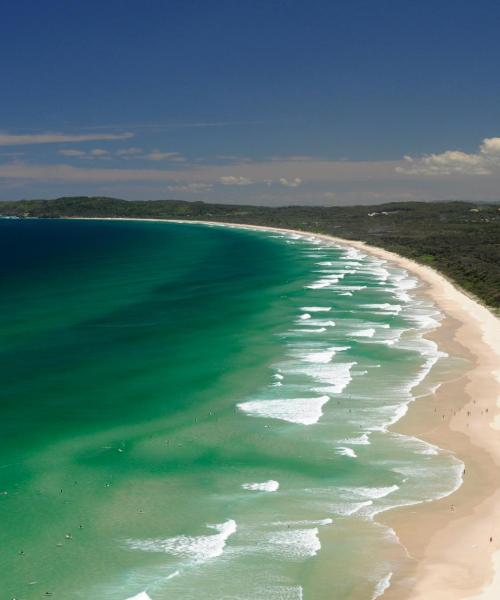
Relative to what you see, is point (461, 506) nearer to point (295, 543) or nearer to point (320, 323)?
point (295, 543)

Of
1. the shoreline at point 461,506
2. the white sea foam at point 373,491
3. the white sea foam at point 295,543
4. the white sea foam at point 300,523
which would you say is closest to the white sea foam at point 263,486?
the white sea foam at point 300,523

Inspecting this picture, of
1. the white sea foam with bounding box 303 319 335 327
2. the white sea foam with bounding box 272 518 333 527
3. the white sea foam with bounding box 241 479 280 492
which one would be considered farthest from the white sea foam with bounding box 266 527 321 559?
the white sea foam with bounding box 303 319 335 327

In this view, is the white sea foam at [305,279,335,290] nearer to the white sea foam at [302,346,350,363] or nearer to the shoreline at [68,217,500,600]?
the shoreline at [68,217,500,600]

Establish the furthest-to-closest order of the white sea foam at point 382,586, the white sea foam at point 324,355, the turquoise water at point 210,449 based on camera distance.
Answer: the white sea foam at point 324,355 → the turquoise water at point 210,449 → the white sea foam at point 382,586

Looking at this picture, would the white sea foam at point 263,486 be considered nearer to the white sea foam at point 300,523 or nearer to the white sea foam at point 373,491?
the white sea foam at point 300,523

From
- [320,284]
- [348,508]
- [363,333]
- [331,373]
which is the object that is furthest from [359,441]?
[320,284]

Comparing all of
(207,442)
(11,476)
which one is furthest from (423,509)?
(11,476)
